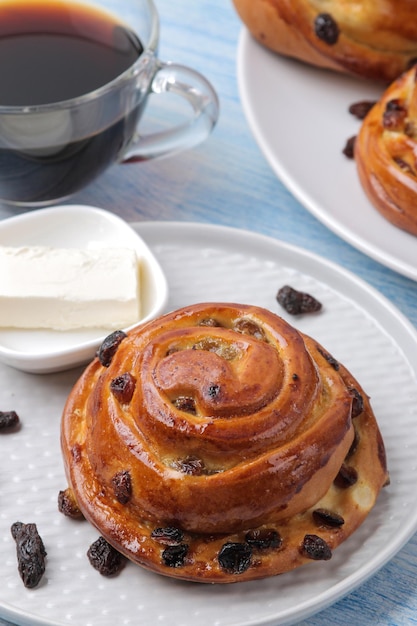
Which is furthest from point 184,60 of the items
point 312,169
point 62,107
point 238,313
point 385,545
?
point 385,545

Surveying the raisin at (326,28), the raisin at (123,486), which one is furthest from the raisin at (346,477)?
the raisin at (326,28)

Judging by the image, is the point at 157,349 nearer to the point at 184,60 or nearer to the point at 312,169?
the point at 312,169

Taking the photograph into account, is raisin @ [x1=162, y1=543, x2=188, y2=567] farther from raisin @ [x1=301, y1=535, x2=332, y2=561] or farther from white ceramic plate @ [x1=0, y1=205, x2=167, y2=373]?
white ceramic plate @ [x1=0, y1=205, x2=167, y2=373]

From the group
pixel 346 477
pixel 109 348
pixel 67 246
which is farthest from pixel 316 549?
pixel 67 246

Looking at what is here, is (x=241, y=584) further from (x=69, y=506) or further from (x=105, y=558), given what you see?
(x=69, y=506)

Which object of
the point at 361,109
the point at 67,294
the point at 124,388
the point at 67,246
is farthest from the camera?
the point at 361,109

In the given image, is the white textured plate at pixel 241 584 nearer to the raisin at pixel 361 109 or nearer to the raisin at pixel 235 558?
the raisin at pixel 235 558
